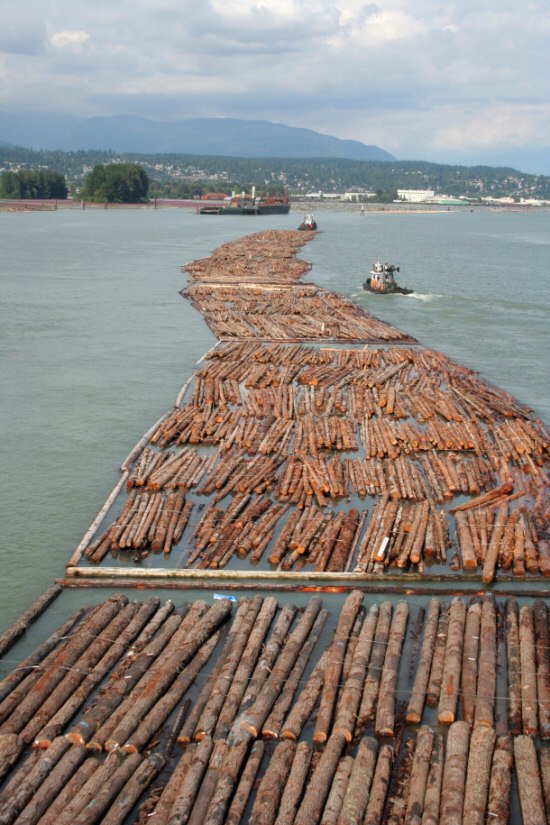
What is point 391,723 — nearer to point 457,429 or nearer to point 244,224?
point 457,429

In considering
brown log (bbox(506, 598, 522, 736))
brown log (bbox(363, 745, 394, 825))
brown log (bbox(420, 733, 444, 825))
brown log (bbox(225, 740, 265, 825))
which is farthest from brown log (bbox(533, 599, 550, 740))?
brown log (bbox(225, 740, 265, 825))

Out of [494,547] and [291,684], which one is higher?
[494,547]

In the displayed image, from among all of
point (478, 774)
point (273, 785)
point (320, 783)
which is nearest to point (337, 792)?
point (320, 783)

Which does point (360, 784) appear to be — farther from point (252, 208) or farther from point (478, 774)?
point (252, 208)

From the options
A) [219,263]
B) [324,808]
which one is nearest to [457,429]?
[324,808]

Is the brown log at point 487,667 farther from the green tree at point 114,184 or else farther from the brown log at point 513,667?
the green tree at point 114,184

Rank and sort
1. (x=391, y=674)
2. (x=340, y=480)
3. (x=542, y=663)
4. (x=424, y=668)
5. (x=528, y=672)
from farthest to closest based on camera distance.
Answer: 1. (x=340, y=480)
2. (x=542, y=663)
3. (x=424, y=668)
4. (x=528, y=672)
5. (x=391, y=674)

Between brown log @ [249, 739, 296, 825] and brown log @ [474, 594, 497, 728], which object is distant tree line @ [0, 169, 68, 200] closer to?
brown log @ [474, 594, 497, 728]

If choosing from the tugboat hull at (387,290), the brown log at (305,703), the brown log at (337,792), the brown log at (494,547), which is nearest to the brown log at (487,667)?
the brown log at (494,547)
